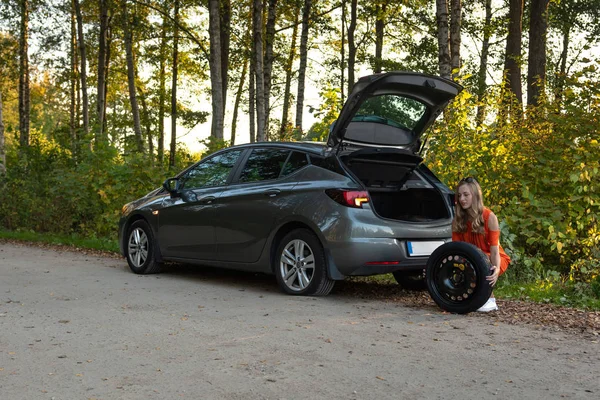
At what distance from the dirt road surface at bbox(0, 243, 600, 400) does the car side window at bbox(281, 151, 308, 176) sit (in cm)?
144

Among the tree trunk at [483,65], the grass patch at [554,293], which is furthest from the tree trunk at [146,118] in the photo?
the grass patch at [554,293]

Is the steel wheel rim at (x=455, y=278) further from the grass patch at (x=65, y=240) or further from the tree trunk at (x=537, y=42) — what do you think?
the tree trunk at (x=537, y=42)

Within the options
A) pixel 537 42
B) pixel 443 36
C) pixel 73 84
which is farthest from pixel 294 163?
pixel 73 84

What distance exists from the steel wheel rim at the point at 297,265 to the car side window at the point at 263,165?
0.97 meters

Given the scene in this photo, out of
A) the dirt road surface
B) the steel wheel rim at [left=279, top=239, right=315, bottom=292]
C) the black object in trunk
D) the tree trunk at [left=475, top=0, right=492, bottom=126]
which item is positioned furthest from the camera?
the tree trunk at [left=475, top=0, right=492, bottom=126]

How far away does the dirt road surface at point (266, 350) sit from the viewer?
4.60 meters

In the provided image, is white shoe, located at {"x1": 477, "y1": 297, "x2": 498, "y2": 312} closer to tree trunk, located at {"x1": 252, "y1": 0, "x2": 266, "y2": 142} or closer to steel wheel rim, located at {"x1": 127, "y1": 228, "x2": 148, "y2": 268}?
steel wheel rim, located at {"x1": 127, "y1": 228, "x2": 148, "y2": 268}

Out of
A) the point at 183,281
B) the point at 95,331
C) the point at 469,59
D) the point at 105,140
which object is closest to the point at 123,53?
the point at 469,59

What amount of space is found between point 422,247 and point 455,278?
69 cm

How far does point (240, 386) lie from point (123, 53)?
38965mm

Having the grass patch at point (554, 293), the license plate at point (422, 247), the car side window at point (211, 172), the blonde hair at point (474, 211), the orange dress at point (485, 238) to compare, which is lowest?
the grass patch at point (554, 293)

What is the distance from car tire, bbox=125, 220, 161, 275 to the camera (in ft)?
33.9

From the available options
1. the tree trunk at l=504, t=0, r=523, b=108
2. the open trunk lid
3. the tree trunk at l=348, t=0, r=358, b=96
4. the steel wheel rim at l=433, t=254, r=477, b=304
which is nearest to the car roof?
the open trunk lid

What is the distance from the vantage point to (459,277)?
7.20 m
